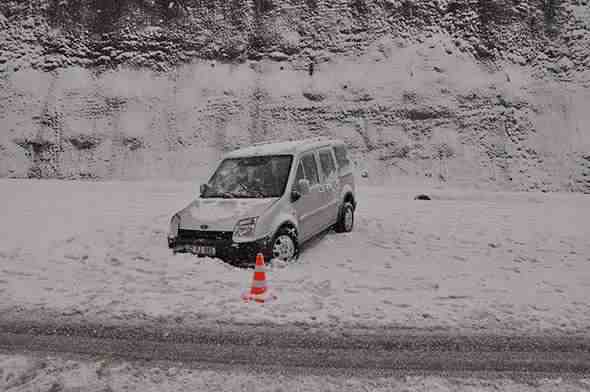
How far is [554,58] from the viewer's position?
20.2 metres

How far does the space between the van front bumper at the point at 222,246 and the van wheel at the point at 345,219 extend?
9.53 ft

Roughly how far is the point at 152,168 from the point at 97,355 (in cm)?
1674

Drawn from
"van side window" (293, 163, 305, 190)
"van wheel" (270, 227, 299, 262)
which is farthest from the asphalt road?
"van side window" (293, 163, 305, 190)

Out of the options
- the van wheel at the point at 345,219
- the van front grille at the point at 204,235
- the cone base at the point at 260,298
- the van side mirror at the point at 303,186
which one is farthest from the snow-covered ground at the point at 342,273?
the van side mirror at the point at 303,186

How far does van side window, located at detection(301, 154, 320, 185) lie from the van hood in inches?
43.5

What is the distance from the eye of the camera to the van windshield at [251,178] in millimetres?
6941

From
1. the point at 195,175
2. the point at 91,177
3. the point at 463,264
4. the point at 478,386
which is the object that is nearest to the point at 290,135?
the point at 195,175

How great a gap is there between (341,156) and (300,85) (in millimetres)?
12324

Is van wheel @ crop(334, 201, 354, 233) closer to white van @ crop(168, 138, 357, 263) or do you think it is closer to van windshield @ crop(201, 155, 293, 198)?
white van @ crop(168, 138, 357, 263)

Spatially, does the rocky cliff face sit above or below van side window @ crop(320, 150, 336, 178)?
above

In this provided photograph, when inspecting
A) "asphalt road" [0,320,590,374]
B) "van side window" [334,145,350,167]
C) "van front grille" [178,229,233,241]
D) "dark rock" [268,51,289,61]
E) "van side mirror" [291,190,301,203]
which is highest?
"dark rock" [268,51,289,61]

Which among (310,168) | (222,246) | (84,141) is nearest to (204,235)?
(222,246)

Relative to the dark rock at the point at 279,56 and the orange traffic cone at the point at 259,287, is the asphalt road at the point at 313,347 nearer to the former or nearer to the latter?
the orange traffic cone at the point at 259,287

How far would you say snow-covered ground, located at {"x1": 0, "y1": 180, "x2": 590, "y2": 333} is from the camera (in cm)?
484
